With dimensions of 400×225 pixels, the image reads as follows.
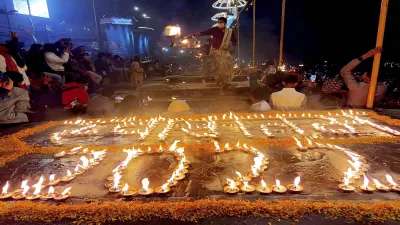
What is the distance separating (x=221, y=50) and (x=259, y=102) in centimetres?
323

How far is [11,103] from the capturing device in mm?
6273

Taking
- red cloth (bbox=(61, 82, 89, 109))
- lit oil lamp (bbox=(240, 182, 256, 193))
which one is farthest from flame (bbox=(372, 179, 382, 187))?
red cloth (bbox=(61, 82, 89, 109))

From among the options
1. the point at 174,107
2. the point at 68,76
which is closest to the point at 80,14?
the point at 68,76

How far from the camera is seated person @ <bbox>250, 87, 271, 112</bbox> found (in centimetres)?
646

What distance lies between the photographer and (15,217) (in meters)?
2.40

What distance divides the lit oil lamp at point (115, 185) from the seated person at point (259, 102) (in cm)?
421

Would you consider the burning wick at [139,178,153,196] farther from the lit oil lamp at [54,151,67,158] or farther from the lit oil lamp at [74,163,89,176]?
the lit oil lamp at [54,151,67,158]

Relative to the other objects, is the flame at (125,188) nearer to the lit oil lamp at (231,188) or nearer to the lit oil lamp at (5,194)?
the lit oil lamp at (231,188)

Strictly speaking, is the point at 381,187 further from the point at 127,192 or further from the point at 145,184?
the point at 127,192

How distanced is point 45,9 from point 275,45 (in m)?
31.3

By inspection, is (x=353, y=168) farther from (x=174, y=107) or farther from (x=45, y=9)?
(x=45, y=9)

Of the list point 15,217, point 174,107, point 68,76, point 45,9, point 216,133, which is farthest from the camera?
point 45,9

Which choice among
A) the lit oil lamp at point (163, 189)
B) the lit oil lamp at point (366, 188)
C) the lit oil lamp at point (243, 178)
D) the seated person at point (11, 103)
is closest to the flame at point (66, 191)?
the lit oil lamp at point (163, 189)

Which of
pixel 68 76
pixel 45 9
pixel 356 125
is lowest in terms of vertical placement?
pixel 356 125
